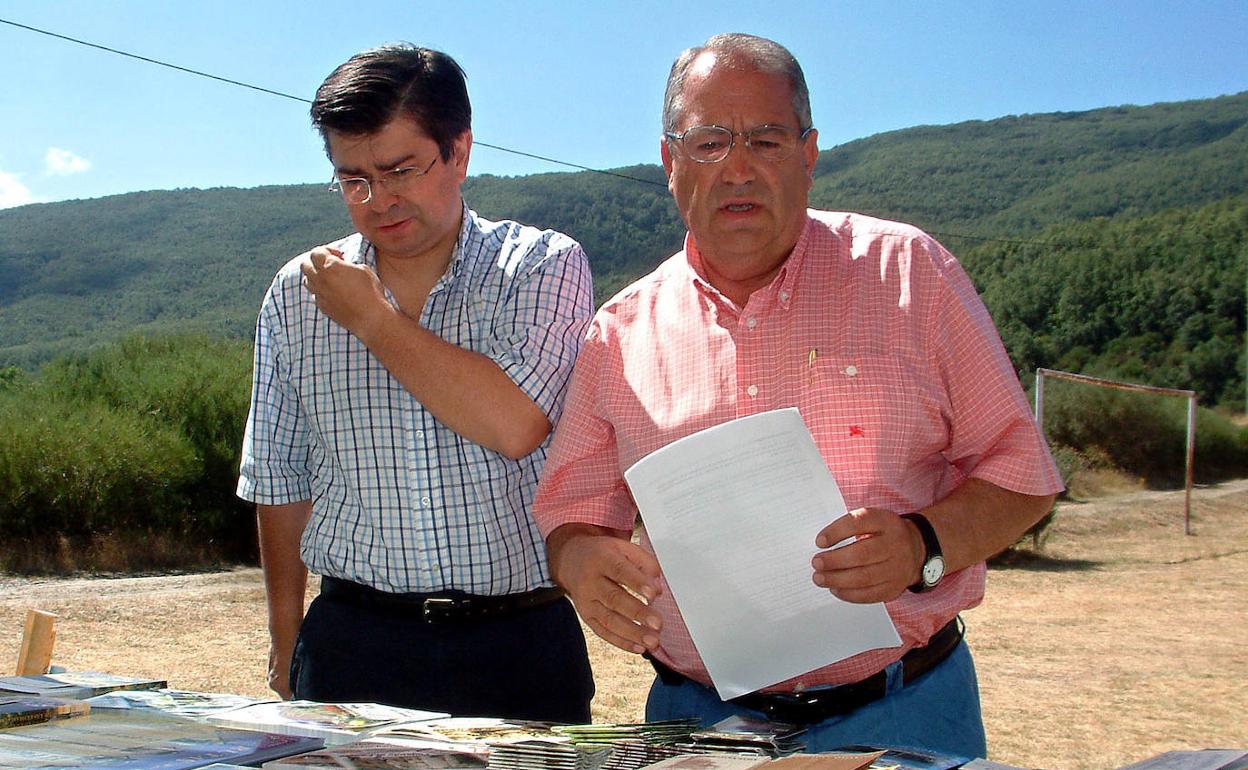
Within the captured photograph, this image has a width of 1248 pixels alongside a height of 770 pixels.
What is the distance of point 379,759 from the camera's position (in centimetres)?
148

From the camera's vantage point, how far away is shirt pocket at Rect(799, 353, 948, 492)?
6.35 ft

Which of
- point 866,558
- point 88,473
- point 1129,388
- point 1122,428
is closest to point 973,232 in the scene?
point 1122,428

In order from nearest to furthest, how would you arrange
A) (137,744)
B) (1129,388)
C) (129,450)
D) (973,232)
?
(137,744) < (129,450) < (1129,388) < (973,232)

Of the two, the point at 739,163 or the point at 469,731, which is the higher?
the point at 739,163

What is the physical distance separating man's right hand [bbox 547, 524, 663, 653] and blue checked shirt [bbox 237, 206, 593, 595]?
1.40ft

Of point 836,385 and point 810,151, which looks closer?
point 836,385

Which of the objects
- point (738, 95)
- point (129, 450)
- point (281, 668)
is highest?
point (738, 95)

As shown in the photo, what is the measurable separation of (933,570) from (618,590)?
0.48m

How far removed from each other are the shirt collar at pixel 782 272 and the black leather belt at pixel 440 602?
29.1 inches

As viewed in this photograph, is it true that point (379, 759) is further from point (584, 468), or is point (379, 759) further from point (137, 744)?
point (584, 468)

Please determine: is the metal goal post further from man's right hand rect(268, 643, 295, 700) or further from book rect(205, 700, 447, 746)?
book rect(205, 700, 447, 746)

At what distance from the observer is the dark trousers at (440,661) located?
238 cm

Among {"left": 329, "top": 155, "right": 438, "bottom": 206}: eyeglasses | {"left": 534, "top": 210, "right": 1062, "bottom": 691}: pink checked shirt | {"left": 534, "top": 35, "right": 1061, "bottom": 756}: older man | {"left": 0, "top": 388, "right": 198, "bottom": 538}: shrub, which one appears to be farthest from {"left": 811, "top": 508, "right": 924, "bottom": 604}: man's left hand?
{"left": 0, "top": 388, "right": 198, "bottom": 538}: shrub

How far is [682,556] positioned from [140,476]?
13.3 metres
